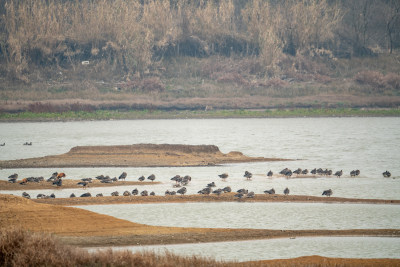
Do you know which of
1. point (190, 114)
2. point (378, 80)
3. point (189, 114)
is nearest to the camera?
point (190, 114)

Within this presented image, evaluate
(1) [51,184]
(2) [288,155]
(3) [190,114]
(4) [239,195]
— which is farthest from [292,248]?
(3) [190,114]

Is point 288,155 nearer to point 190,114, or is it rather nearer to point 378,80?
point 190,114

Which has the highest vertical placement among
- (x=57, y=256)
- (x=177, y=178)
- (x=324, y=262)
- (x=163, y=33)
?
(x=163, y=33)

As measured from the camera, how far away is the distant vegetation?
102 m

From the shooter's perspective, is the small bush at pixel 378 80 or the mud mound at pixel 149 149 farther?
the small bush at pixel 378 80

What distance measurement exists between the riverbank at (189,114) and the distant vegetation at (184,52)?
399 centimetres

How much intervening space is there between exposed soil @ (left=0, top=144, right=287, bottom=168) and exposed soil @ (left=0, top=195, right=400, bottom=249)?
1862 centimetres

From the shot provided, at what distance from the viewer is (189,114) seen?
96.4m

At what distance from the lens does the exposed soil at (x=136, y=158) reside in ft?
137

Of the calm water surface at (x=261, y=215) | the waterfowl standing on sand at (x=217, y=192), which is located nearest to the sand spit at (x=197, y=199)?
the waterfowl standing on sand at (x=217, y=192)

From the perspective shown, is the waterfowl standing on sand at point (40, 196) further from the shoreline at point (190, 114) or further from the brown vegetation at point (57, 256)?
the shoreline at point (190, 114)

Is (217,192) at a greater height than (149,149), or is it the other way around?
(217,192)

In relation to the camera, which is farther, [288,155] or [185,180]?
[288,155]

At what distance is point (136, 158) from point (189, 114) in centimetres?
5323
